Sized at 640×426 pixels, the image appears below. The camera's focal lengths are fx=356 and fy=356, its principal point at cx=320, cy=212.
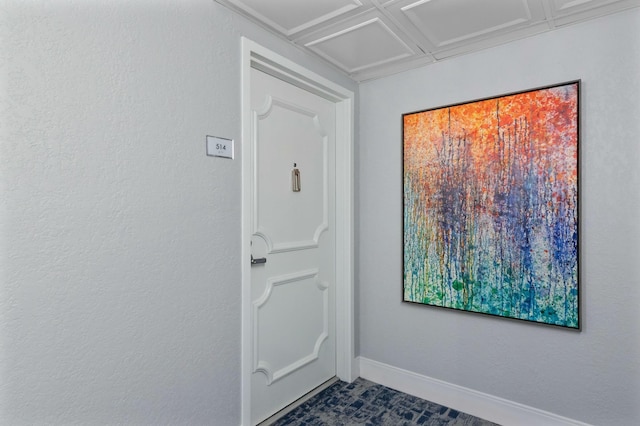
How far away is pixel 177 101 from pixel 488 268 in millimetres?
1905

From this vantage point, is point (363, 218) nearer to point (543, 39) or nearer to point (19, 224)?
point (543, 39)

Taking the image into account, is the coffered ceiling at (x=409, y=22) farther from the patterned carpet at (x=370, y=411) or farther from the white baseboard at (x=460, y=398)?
the patterned carpet at (x=370, y=411)

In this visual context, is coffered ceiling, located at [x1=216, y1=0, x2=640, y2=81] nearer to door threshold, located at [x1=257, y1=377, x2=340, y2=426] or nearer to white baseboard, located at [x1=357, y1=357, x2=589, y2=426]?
white baseboard, located at [x1=357, y1=357, x2=589, y2=426]

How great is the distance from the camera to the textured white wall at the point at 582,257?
1.76 metres

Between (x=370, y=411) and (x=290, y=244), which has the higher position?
(x=290, y=244)

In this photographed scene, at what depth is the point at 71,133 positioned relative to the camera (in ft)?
4.03

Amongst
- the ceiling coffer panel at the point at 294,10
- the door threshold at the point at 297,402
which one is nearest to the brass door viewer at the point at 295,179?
the ceiling coffer panel at the point at 294,10

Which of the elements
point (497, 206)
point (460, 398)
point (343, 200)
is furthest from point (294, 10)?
point (460, 398)

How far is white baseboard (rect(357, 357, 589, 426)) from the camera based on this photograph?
1.99m

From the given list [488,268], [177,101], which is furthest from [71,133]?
[488,268]

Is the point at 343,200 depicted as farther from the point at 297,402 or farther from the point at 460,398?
the point at 460,398

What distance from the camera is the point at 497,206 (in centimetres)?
209

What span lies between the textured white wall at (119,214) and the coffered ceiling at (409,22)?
29 centimetres

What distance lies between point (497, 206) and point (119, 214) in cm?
195
